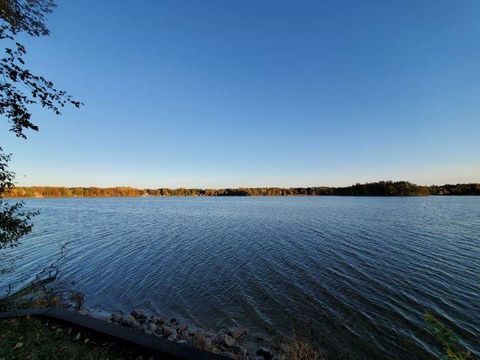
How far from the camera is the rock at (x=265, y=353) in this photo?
11.1 metres

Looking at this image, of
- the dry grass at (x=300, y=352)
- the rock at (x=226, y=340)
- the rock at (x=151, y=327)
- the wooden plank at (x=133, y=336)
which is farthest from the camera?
the rock at (x=151, y=327)

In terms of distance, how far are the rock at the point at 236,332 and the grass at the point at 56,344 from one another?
6598 millimetres

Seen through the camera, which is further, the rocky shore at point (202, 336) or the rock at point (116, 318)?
the rock at point (116, 318)

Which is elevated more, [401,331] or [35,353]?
[35,353]

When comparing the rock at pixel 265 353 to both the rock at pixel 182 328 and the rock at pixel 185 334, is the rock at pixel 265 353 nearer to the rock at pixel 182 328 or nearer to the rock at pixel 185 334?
the rock at pixel 185 334

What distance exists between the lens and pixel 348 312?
49.3 feet

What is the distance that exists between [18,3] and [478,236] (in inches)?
1795

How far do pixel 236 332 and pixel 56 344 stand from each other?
7.67 meters

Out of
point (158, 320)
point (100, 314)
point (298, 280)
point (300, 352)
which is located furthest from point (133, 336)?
point (298, 280)

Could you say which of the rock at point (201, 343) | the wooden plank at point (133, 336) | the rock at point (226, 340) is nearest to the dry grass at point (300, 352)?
the rock at point (226, 340)

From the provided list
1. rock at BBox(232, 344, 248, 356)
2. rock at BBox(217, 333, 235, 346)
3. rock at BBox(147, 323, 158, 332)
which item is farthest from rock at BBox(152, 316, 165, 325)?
rock at BBox(232, 344, 248, 356)

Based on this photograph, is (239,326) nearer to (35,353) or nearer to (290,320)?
(290,320)

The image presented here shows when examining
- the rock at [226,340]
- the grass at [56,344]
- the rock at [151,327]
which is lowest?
the rock at [226,340]

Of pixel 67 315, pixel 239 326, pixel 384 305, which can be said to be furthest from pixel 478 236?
pixel 67 315
